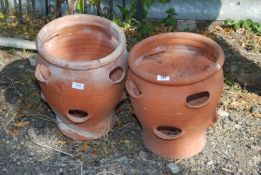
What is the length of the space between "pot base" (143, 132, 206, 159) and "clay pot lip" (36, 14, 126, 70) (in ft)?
1.98

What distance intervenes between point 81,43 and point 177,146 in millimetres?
1038

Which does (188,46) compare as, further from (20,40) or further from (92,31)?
(20,40)

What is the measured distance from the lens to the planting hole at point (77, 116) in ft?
11.6

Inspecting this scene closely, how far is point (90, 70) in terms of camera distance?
3314 mm

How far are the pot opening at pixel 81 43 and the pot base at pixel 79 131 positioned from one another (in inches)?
18.5

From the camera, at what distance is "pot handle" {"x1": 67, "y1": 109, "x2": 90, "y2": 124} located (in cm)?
354

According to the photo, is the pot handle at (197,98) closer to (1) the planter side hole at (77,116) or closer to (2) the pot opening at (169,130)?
(2) the pot opening at (169,130)

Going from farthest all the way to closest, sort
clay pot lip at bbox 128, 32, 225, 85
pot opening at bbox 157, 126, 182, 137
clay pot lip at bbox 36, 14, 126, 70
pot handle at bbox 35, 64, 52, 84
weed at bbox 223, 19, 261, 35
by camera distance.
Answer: weed at bbox 223, 19, 261, 35, pot opening at bbox 157, 126, 182, 137, pot handle at bbox 35, 64, 52, 84, clay pot lip at bbox 36, 14, 126, 70, clay pot lip at bbox 128, 32, 225, 85

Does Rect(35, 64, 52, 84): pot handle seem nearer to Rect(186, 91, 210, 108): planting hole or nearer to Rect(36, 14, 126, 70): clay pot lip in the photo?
Rect(36, 14, 126, 70): clay pot lip

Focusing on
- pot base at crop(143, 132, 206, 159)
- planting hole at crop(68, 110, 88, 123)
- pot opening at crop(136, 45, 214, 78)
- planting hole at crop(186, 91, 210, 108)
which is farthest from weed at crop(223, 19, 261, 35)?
planting hole at crop(68, 110, 88, 123)

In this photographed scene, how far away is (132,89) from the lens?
11.0ft

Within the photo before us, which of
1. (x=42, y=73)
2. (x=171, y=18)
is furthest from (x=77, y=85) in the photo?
(x=171, y=18)

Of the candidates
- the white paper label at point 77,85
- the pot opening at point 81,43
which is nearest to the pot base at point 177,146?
the white paper label at point 77,85

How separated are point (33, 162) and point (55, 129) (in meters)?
0.35
